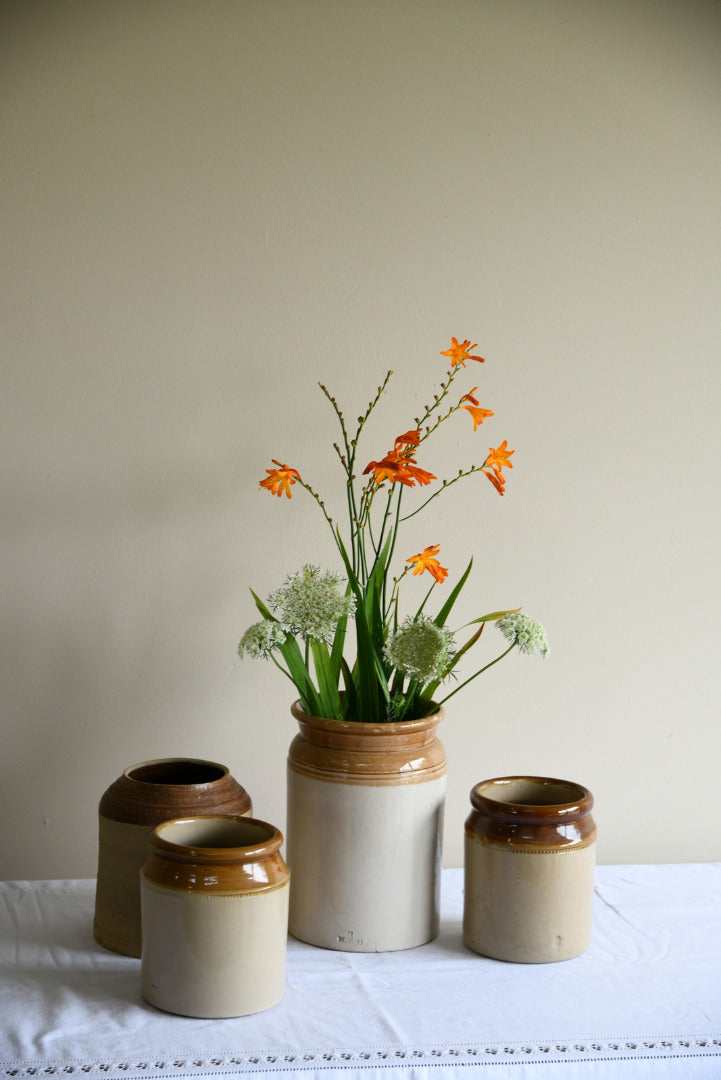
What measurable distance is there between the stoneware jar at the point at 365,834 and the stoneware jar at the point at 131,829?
0.27 feet

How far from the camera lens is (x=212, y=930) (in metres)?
0.81

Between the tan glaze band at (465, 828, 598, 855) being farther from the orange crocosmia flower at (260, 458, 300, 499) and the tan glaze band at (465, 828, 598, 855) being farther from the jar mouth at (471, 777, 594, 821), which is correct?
the orange crocosmia flower at (260, 458, 300, 499)

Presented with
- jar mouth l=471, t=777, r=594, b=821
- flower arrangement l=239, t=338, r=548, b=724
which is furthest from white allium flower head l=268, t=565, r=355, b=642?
jar mouth l=471, t=777, r=594, b=821

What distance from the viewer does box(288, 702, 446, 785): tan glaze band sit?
3.12 feet

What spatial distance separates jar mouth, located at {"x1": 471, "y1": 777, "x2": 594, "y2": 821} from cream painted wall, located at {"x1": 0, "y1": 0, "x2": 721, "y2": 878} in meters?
0.23

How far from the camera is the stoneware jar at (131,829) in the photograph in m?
0.94

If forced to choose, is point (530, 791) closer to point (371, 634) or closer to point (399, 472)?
point (371, 634)

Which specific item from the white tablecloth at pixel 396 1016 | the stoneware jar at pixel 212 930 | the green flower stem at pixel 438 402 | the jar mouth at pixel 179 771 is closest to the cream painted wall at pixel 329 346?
the green flower stem at pixel 438 402

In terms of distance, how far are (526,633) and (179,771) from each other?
388mm

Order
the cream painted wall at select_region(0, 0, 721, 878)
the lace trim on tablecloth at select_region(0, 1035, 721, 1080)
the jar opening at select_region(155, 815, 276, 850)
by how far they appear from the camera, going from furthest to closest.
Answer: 1. the cream painted wall at select_region(0, 0, 721, 878)
2. the jar opening at select_region(155, 815, 276, 850)
3. the lace trim on tablecloth at select_region(0, 1035, 721, 1080)

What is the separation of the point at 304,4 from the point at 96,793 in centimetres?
98

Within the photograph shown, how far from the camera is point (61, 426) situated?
3.88 feet

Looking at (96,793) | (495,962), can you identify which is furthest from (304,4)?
(495,962)

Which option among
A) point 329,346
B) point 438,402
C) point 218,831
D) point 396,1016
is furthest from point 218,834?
point 329,346
